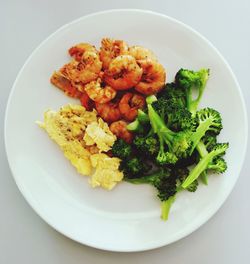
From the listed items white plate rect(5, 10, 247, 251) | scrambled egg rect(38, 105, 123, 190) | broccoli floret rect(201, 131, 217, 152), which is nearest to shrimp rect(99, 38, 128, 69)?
white plate rect(5, 10, 247, 251)

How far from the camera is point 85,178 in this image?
3.21m

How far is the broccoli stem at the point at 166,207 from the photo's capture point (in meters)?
3.11

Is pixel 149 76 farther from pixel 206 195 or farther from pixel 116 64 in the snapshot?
pixel 206 195

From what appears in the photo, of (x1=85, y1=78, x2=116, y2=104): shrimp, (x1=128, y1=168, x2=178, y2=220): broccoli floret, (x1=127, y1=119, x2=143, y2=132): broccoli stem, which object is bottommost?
(x1=128, y1=168, x2=178, y2=220): broccoli floret

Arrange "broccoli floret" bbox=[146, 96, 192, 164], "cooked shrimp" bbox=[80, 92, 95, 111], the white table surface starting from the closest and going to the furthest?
"broccoli floret" bbox=[146, 96, 192, 164]
"cooked shrimp" bbox=[80, 92, 95, 111]
the white table surface

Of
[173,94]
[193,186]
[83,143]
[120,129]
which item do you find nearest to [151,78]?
[173,94]

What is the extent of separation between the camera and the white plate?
3.13 m

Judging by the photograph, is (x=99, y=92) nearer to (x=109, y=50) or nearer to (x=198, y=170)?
(x=109, y=50)

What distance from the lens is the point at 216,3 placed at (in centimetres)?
347

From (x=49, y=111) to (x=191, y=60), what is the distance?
1.03 metres

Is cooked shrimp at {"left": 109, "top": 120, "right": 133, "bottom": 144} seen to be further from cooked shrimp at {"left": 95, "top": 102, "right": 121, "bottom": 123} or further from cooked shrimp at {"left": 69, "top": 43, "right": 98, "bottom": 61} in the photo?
cooked shrimp at {"left": 69, "top": 43, "right": 98, "bottom": 61}

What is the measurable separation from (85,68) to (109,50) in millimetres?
201

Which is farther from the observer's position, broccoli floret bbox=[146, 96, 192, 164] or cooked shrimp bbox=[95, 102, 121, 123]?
cooked shrimp bbox=[95, 102, 121, 123]

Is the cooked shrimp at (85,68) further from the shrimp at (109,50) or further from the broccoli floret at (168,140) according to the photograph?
the broccoli floret at (168,140)
